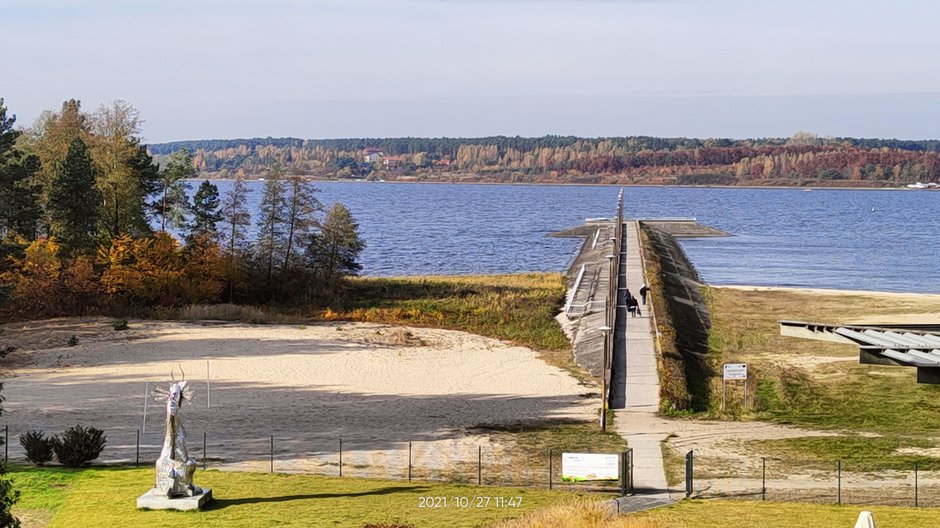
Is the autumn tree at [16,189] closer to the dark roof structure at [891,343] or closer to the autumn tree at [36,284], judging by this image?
the autumn tree at [36,284]

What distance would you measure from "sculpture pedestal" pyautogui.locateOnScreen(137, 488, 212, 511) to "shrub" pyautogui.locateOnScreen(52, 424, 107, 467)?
18.7 feet

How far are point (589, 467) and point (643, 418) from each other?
1042cm

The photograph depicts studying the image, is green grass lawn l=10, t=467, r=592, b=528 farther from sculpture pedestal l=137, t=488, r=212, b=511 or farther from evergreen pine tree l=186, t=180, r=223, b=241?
evergreen pine tree l=186, t=180, r=223, b=241

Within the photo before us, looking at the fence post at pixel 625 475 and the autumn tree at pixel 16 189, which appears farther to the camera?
the autumn tree at pixel 16 189

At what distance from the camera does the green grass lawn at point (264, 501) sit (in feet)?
82.6

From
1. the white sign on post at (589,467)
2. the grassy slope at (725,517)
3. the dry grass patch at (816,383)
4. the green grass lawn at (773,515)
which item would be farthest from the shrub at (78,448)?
the dry grass patch at (816,383)

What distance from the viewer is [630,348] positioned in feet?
164

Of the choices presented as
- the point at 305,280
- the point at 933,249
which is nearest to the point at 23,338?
the point at 305,280

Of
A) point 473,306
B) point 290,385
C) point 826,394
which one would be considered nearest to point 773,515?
point 826,394

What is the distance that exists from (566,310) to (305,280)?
17.0 meters

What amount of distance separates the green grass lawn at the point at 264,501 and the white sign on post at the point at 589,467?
73cm

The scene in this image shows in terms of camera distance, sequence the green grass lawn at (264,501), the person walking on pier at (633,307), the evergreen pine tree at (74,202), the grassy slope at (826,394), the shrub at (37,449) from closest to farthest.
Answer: the green grass lawn at (264,501) → the shrub at (37,449) → the grassy slope at (826,394) → the person walking on pier at (633,307) → the evergreen pine tree at (74,202)

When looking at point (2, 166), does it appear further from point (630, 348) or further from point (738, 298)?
point (738, 298)

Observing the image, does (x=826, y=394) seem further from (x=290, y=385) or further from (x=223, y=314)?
(x=223, y=314)
